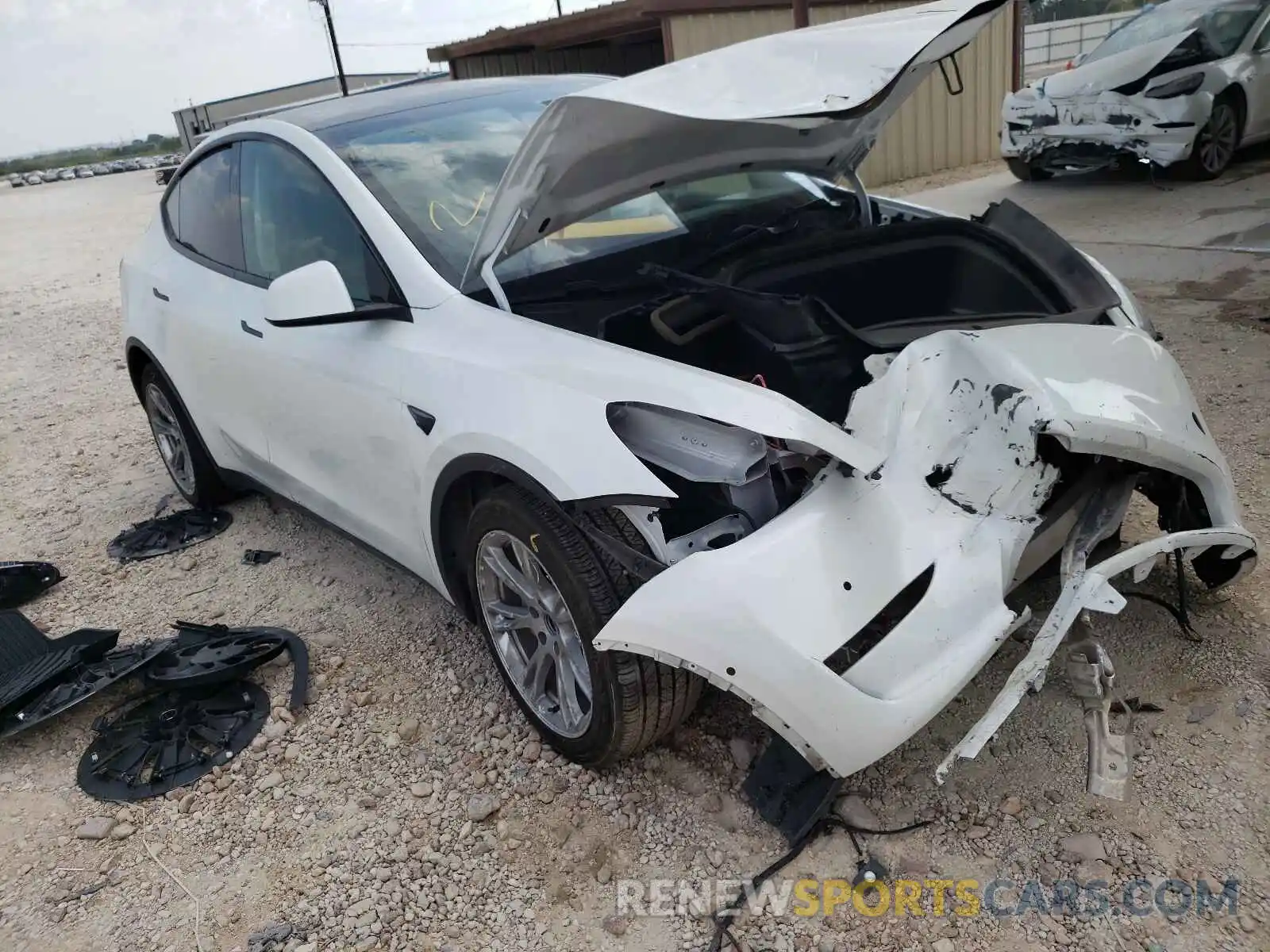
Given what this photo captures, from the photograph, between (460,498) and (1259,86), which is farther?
(1259,86)

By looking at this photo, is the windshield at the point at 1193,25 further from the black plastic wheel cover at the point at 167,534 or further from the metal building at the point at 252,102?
the metal building at the point at 252,102

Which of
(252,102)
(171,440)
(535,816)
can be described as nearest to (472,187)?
(535,816)

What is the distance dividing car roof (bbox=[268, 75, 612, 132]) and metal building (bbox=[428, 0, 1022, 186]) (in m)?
7.24

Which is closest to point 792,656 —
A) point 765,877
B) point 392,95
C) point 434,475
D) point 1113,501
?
point 765,877

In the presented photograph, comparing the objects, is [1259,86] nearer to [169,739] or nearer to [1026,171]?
[1026,171]

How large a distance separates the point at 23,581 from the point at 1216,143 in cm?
961

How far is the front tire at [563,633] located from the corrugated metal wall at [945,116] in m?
10.1

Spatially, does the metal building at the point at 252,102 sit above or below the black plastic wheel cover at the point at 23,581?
above

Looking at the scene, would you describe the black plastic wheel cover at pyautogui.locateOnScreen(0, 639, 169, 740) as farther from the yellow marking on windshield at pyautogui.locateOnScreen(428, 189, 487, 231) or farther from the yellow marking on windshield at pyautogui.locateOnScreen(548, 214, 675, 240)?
the yellow marking on windshield at pyautogui.locateOnScreen(548, 214, 675, 240)

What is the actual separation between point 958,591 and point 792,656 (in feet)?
1.26

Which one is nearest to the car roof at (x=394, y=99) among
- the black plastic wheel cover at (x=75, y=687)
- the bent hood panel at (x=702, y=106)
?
the bent hood panel at (x=702, y=106)

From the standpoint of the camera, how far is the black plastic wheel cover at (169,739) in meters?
2.69

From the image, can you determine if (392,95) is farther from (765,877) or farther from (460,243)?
(765,877)

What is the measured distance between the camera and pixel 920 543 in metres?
1.94
